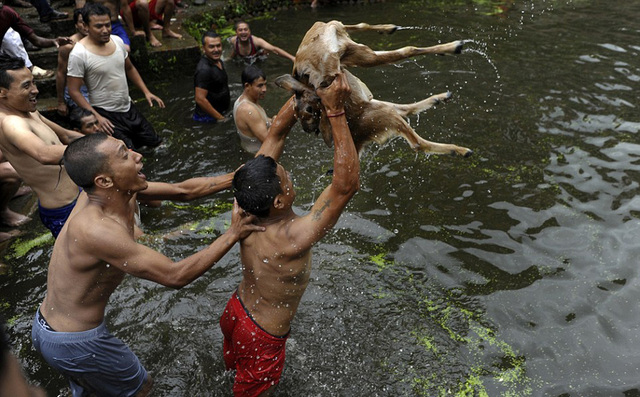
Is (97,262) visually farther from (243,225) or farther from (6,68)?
(6,68)

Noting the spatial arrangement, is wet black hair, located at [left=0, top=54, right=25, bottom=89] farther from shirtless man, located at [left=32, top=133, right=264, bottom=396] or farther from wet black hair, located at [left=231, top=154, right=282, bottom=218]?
wet black hair, located at [left=231, top=154, right=282, bottom=218]

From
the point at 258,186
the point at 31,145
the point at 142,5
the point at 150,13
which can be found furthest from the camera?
the point at 150,13

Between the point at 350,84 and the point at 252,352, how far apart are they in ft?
5.98

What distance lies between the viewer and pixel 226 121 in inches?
308

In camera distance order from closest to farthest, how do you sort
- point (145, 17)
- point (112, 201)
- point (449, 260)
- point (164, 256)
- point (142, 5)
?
point (164, 256), point (112, 201), point (449, 260), point (142, 5), point (145, 17)

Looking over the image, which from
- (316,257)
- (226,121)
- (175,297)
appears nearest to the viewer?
(175,297)

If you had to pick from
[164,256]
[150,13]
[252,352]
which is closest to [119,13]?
[150,13]

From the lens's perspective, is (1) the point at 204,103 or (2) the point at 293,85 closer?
(2) the point at 293,85

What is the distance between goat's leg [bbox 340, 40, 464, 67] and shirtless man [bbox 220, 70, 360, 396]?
24.4 inches

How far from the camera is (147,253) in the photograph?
297 centimetres

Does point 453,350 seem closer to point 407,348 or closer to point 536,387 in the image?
point 407,348

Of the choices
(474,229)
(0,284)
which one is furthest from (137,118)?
(474,229)

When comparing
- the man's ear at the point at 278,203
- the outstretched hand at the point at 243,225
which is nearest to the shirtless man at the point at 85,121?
the outstretched hand at the point at 243,225

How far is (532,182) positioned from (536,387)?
9.27 ft
